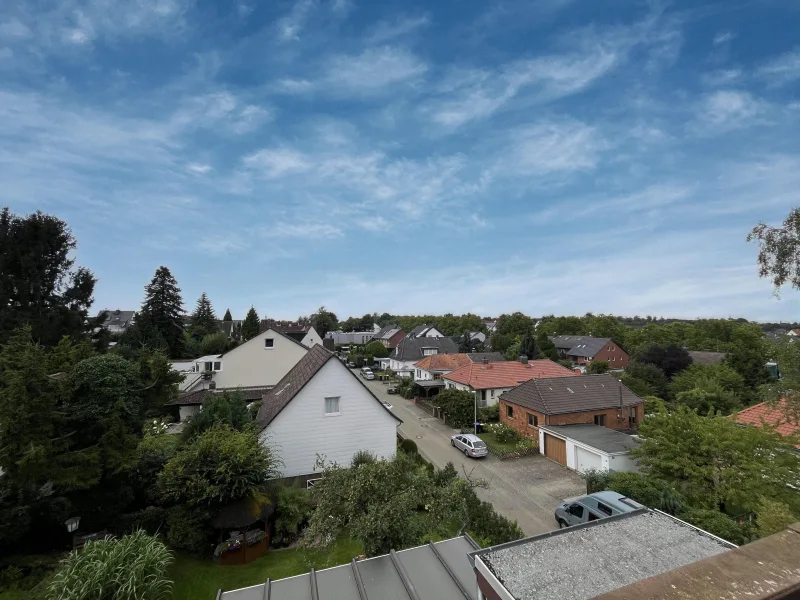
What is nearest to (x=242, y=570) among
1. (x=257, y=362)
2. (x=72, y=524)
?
(x=72, y=524)

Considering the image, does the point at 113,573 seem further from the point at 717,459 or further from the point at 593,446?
the point at 593,446

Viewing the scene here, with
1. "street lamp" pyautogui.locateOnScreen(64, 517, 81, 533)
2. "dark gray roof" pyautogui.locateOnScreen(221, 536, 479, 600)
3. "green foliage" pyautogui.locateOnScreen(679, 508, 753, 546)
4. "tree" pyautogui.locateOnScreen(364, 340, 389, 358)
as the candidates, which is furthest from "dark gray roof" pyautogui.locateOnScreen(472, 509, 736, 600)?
"tree" pyautogui.locateOnScreen(364, 340, 389, 358)

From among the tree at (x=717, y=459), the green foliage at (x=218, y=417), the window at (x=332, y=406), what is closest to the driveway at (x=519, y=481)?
the tree at (x=717, y=459)

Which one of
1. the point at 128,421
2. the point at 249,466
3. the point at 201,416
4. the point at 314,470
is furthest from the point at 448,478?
the point at 128,421

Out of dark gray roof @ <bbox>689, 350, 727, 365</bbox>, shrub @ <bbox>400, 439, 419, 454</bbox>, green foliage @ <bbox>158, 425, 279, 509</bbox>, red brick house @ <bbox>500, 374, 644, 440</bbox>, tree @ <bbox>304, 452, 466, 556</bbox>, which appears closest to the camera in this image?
tree @ <bbox>304, 452, 466, 556</bbox>

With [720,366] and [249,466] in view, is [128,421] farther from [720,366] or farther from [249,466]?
[720,366]

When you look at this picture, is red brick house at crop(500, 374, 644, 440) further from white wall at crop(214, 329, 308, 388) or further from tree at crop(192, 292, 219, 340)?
tree at crop(192, 292, 219, 340)

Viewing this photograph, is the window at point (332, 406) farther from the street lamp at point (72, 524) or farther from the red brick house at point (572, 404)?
the red brick house at point (572, 404)
